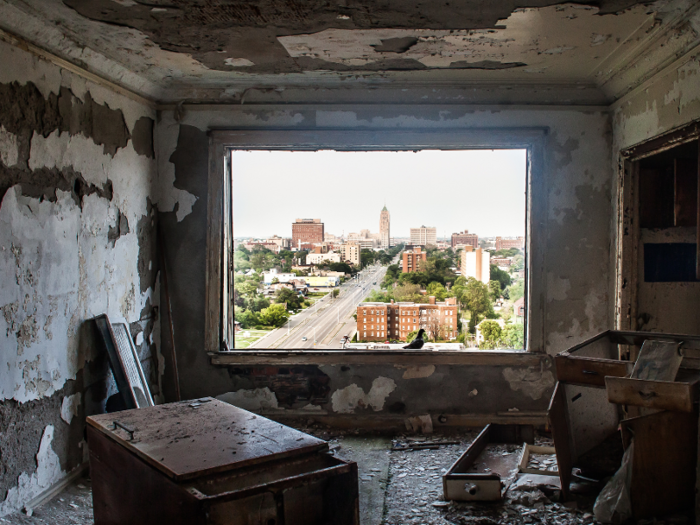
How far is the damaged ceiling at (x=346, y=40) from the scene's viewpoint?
2467mm

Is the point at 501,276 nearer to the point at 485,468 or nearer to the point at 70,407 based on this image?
the point at 485,468

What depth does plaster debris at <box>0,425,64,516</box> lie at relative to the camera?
2444 mm

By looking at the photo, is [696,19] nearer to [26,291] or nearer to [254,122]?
[254,122]

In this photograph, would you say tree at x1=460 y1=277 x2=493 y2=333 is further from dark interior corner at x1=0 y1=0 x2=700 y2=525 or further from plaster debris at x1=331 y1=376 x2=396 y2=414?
plaster debris at x1=331 y1=376 x2=396 y2=414

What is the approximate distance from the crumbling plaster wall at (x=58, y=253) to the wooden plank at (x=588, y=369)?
2666 millimetres

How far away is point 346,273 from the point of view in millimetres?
4133

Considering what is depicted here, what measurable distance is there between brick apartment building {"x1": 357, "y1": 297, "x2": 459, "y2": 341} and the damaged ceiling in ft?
5.48

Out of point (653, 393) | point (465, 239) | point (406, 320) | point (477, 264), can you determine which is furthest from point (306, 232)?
point (653, 393)

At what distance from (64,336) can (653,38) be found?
364cm

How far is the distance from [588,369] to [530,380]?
1.34 m

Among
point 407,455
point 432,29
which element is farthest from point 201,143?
point 407,455

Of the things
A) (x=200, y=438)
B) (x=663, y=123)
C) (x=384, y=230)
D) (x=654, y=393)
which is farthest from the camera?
(x=384, y=230)

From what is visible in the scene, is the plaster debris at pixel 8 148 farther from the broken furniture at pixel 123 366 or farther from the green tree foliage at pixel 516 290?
the green tree foliage at pixel 516 290

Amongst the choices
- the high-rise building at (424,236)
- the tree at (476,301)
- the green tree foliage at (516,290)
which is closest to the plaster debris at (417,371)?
the tree at (476,301)
